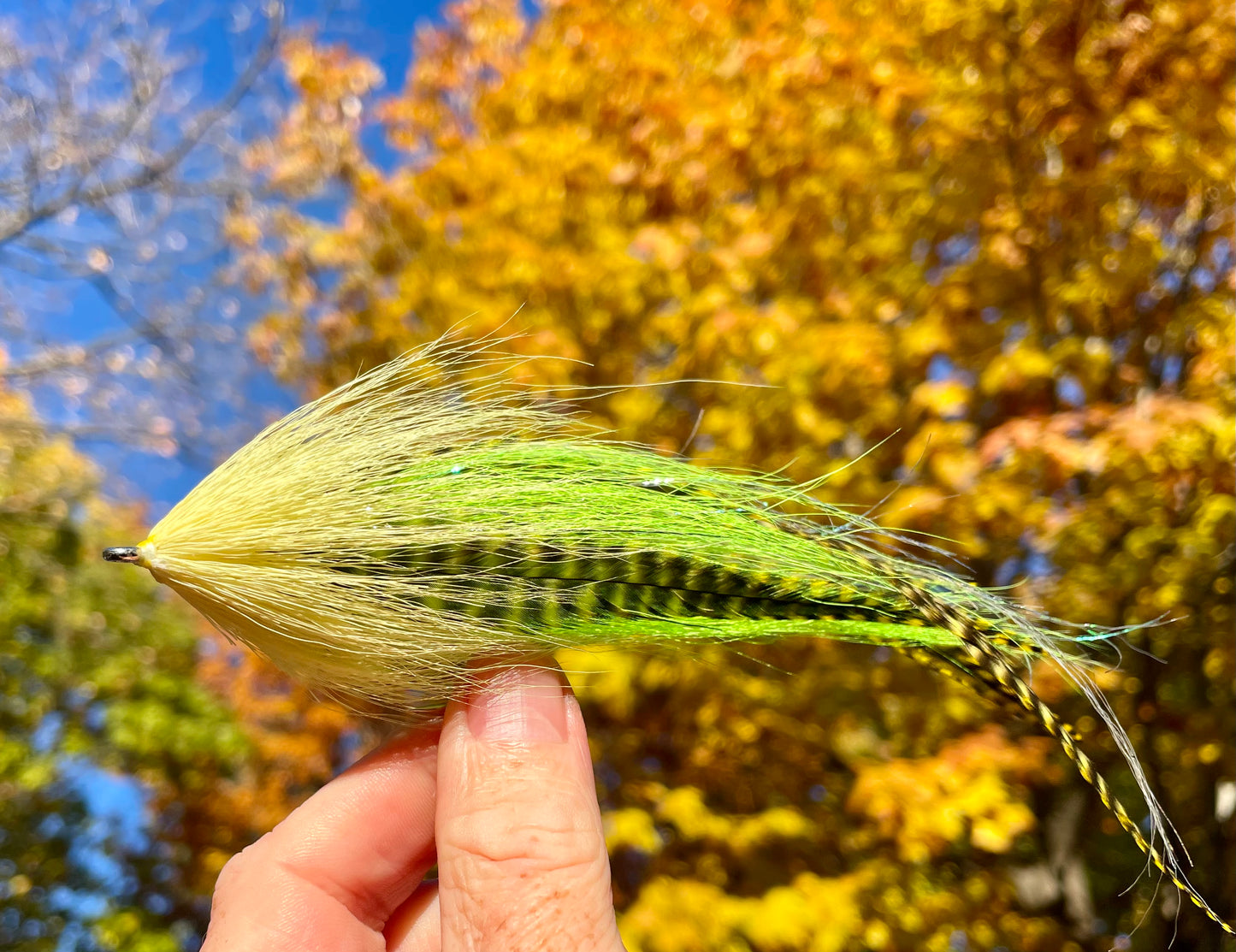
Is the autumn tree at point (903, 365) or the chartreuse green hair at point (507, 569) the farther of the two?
the autumn tree at point (903, 365)

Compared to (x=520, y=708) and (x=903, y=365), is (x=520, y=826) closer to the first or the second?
(x=520, y=708)

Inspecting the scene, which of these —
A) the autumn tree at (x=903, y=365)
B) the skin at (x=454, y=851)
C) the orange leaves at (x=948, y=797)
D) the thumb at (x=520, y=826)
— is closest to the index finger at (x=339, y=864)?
the skin at (x=454, y=851)

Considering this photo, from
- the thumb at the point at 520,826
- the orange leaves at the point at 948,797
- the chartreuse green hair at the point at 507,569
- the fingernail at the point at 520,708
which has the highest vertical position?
the chartreuse green hair at the point at 507,569

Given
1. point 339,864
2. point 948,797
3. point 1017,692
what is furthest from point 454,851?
point 948,797

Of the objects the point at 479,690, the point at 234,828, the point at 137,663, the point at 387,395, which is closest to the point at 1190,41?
the point at 387,395

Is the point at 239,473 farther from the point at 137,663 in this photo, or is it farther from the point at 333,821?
the point at 137,663

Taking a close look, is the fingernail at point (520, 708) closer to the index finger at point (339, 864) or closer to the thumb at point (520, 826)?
the thumb at point (520, 826)

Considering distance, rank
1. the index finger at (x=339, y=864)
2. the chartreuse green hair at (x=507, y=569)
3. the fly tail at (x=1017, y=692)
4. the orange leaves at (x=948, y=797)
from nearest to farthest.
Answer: the fly tail at (x=1017, y=692)
the chartreuse green hair at (x=507, y=569)
the index finger at (x=339, y=864)
the orange leaves at (x=948, y=797)
